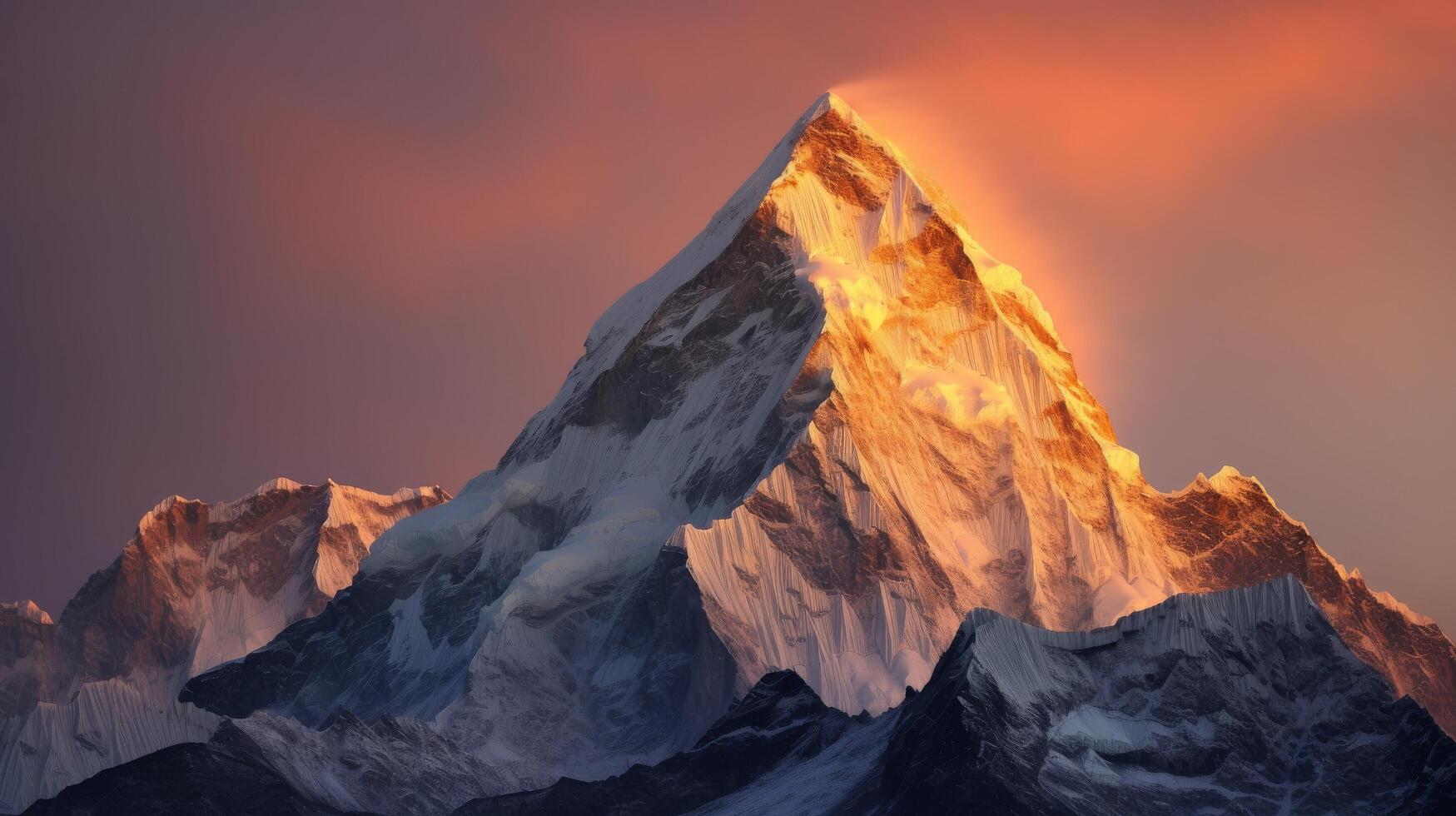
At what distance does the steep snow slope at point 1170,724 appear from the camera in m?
157

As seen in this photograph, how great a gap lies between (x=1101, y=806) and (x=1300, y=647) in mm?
18978

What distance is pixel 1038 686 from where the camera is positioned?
165500mm

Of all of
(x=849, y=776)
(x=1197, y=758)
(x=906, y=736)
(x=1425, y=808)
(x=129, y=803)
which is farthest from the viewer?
(x=129, y=803)

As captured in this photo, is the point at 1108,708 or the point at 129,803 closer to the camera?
the point at 1108,708

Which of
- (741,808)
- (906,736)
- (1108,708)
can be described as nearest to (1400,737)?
(1108,708)

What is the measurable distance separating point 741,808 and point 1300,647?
46.5 meters

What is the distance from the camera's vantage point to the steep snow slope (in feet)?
514

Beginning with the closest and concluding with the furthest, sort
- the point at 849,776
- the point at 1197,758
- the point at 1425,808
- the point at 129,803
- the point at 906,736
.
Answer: the point at 1425,808
the point at 1197,758
the point at 906,736
the point at 849,776
the point at 129,803

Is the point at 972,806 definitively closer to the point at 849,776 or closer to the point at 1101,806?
the point at 1101,806

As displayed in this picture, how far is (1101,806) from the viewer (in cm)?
15625

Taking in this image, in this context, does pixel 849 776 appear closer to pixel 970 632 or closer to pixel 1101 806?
pixel 970 632

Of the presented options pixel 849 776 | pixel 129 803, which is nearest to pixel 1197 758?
pixel 849 776

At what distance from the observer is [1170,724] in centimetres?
16350

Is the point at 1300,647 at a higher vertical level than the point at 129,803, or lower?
higher
